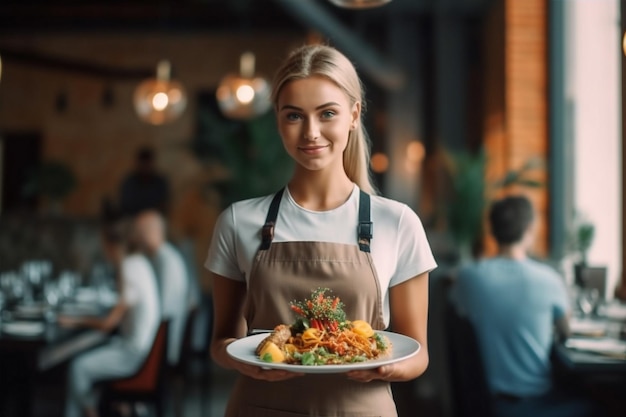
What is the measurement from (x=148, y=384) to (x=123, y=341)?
0.41m

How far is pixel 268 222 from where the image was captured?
1.35 metres

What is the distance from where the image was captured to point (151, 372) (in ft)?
12.8

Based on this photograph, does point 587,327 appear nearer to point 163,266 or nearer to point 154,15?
point 163,266

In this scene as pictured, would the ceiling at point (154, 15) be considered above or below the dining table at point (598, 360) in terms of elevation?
above

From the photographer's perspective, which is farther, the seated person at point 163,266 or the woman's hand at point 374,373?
the seated person at point 163,266

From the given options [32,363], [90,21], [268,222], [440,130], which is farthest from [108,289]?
[90,21]

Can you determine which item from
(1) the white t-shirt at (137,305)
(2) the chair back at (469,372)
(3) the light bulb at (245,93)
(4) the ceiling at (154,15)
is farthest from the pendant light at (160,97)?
(2) the chair back at (469,372)

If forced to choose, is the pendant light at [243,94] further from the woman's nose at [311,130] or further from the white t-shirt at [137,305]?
the woman's nose at [311,130]

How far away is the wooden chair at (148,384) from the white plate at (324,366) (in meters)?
2.65

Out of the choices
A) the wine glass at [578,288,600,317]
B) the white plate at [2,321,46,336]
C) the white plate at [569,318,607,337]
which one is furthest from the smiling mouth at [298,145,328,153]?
the wine glass at [578,288,600,317]

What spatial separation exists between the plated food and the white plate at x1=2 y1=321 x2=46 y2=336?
2.89 m

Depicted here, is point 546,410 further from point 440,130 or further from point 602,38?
point 440,130

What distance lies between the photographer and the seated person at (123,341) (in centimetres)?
408

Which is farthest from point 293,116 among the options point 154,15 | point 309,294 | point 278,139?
point 154,15
